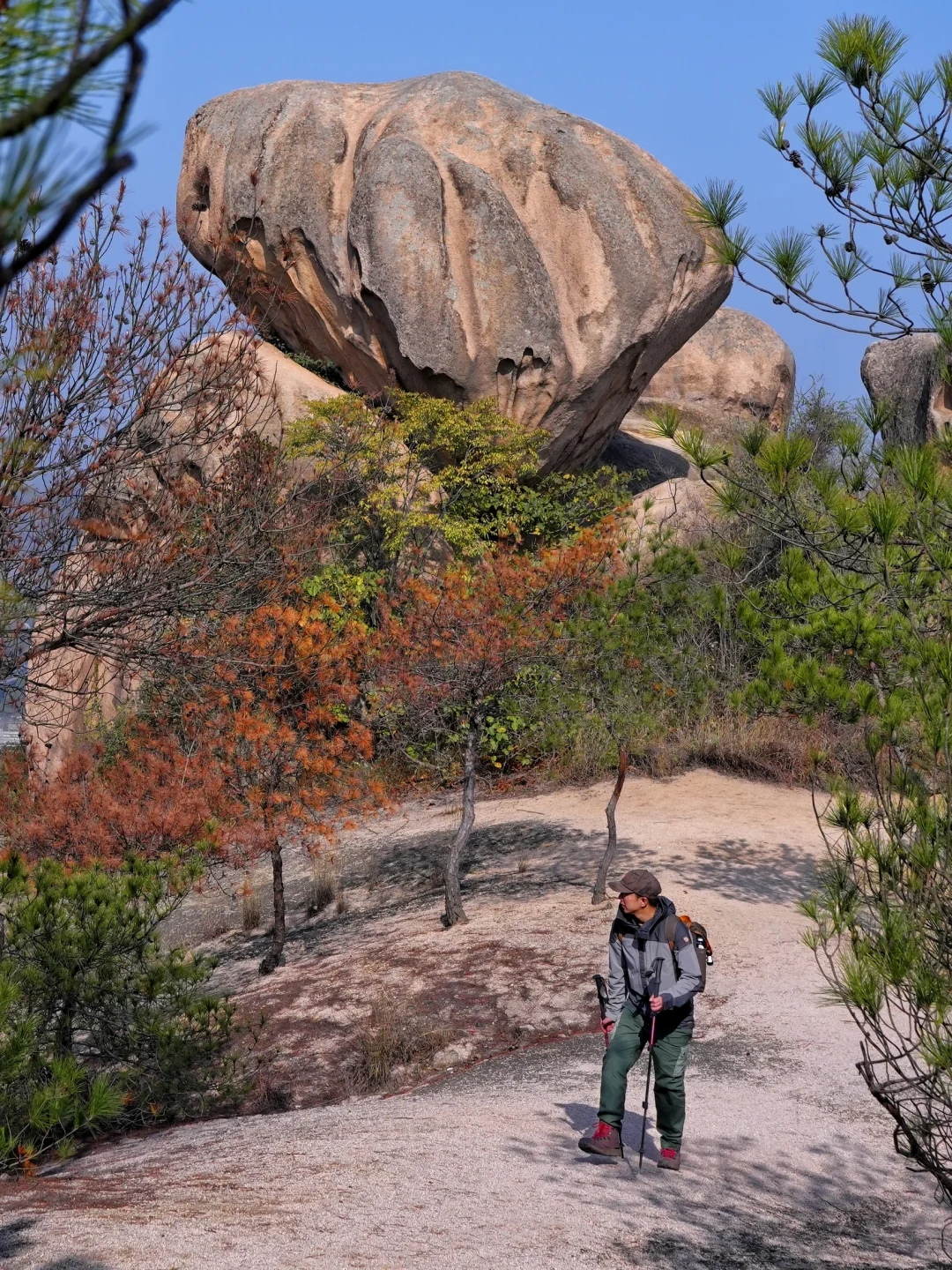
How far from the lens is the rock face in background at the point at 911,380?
29266mm

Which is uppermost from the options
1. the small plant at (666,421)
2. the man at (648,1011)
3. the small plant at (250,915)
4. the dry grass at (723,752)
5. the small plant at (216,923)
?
the small plant at (666,421)

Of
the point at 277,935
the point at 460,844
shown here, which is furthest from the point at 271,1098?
the point at 460,844

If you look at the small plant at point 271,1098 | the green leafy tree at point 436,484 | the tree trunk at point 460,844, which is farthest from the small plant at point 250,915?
→ the green leafy tree at point 436,484

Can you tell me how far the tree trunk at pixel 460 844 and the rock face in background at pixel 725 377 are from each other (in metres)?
21.4

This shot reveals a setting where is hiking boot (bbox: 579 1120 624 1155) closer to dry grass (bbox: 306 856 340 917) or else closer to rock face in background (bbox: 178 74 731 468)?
dry grass (bbox: 306 856 340 917)

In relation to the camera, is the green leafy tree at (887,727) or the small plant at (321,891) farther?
the small plant at (321,891)

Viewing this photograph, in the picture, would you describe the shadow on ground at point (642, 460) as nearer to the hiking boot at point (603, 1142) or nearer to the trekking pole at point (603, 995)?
the trekking pole at point (603, 995)

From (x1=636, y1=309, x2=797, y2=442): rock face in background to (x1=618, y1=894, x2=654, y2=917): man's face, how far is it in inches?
1048

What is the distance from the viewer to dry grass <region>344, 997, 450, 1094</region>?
873 centimetres

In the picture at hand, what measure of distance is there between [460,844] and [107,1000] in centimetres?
424

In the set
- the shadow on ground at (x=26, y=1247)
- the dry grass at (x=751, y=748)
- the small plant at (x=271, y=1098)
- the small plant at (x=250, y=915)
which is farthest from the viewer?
the dry grass at (x=751, y=748)

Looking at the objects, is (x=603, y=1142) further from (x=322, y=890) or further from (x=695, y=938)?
(x=322, y=890)

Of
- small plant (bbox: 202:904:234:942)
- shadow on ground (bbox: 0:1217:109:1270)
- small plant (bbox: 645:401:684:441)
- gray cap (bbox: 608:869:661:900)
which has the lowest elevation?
small plant (bbox: 202:904:234:942)

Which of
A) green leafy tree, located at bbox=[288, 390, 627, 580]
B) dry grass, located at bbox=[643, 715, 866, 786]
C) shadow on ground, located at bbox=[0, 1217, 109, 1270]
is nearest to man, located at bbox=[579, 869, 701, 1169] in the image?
shadow on ground, located at bbox=[0, 1217, 109, 1270]
